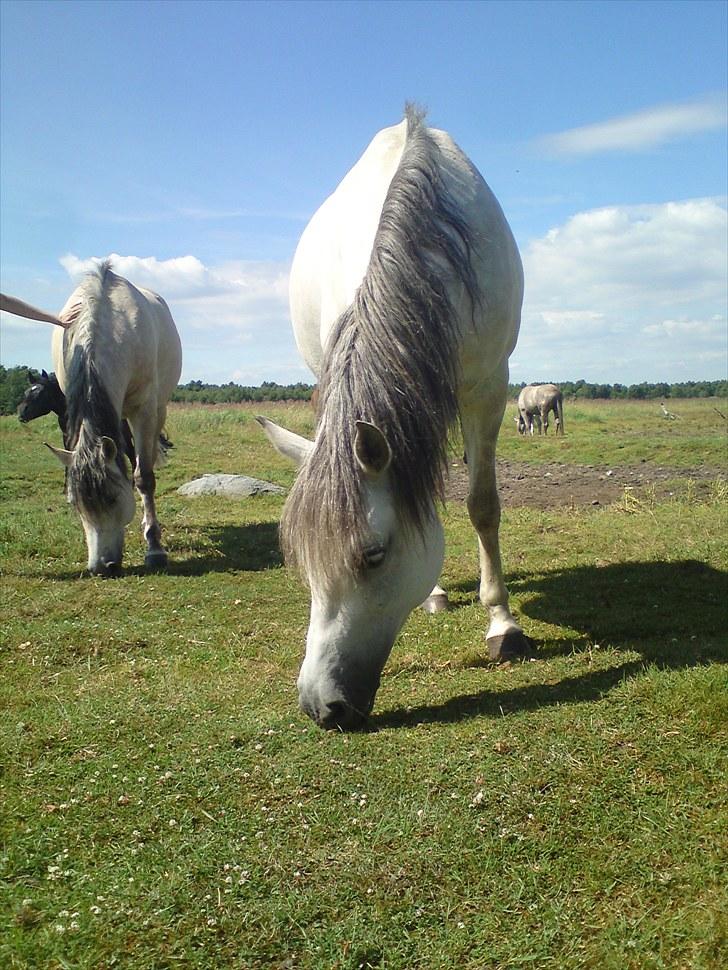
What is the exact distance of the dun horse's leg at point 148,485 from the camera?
309 inches

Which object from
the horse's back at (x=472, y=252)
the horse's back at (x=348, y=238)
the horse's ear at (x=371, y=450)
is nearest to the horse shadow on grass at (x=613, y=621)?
the horse's ear at (x=371, y=450)

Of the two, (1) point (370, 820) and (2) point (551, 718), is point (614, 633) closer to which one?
(2) point (551, 718)

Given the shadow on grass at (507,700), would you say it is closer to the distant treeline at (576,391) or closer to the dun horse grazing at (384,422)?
the dun horse grazing at (384,422)

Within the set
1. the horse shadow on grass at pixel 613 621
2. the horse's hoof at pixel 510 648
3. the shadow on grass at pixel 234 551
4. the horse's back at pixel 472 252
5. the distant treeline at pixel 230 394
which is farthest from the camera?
the distant treeline at pixel 230 394

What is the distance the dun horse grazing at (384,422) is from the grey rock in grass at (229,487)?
7.67 m

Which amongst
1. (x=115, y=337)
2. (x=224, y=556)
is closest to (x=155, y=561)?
(x=224, y=556)

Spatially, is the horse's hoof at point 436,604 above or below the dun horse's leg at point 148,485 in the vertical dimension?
below

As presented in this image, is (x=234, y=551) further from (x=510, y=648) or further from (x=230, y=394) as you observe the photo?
(x=230, y=394)

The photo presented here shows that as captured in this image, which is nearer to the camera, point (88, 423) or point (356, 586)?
point (356, 586)

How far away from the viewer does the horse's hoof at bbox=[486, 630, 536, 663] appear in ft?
15.1

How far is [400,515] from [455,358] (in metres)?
0.90

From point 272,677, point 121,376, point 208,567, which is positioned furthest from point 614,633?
point 121,376

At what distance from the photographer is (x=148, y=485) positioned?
28.3 feet

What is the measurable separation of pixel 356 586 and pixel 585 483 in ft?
28.9
